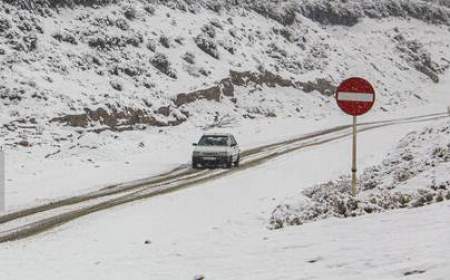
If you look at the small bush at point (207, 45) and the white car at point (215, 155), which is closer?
the white car at point (215, 155)

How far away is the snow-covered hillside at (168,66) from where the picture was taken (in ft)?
96.2

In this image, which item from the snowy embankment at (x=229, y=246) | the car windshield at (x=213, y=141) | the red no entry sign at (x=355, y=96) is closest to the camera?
the snowy embankment at (x=229, y=246)

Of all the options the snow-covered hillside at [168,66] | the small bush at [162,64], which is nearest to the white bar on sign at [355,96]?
the snow-covered hillside at [168,66]

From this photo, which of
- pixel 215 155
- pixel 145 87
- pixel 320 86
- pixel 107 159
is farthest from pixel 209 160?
pixel 320 86

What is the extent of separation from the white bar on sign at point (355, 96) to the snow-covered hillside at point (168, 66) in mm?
16777

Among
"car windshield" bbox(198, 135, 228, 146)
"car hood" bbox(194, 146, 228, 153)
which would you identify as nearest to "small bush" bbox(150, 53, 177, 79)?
"car windshield" bbox(198, 135, 228, 146)

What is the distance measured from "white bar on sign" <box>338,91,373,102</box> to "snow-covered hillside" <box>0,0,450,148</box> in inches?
661

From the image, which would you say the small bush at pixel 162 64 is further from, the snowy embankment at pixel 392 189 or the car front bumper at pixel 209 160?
the snowy embankment at pixel 392 189

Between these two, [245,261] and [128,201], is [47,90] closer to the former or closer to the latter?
[128,201]

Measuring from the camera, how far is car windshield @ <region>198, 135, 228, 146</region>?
25591 mm

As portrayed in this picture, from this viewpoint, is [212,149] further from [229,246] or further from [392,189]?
[229,246]

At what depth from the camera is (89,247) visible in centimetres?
1092

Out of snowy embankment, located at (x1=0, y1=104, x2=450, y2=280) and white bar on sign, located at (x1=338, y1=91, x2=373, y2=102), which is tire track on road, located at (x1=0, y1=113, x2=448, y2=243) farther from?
white bar on sign, located at (x1=338, y1=91, x2=373, y2=102)

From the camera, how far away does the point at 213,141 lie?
2605 centimetres
